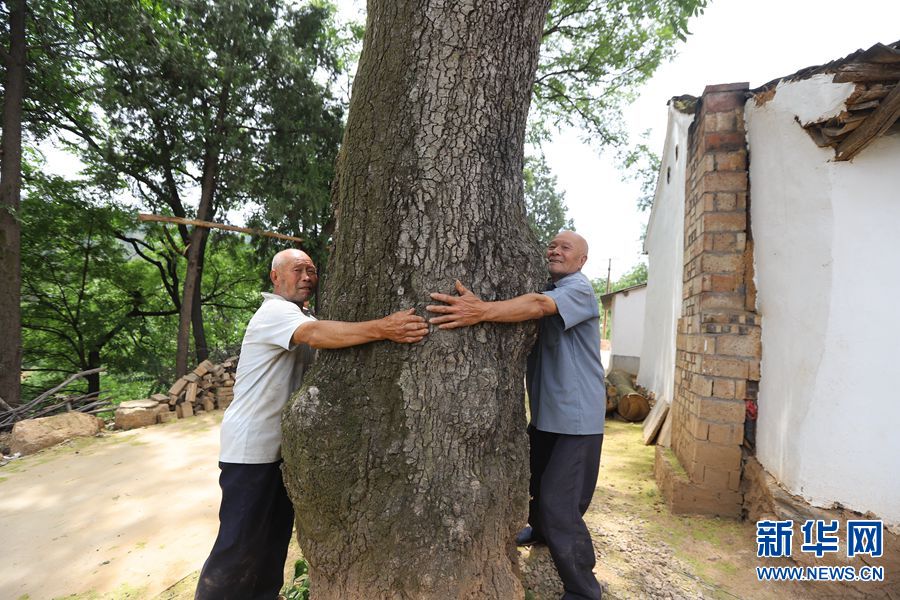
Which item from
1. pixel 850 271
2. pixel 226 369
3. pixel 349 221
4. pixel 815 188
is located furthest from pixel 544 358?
pixel 226 369

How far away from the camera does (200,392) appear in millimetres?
8141

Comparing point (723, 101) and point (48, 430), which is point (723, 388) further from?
point (48, 430)

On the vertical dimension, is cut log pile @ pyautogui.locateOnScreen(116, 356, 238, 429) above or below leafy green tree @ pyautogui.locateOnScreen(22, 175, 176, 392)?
below

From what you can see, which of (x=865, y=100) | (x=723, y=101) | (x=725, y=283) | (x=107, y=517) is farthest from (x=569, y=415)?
(x=107, y=517)

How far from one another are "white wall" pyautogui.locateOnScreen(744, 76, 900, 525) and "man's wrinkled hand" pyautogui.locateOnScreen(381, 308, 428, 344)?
106 inches

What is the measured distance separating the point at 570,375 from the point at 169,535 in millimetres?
3347

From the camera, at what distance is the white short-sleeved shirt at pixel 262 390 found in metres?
2.03

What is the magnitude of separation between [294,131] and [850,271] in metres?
9.88

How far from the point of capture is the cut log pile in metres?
6.98

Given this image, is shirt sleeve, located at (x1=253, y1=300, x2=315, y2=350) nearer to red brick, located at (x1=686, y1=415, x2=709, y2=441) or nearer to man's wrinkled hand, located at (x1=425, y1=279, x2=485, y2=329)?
man's wrinkled hand, located at (x1=425, y1=279, x2=485, y2=329)

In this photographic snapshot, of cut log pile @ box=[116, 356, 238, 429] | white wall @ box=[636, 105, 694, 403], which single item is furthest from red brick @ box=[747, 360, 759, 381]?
cut log pile @ box=[116, 356, 238, 429]

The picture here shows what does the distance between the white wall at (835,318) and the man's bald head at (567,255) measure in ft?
5.45

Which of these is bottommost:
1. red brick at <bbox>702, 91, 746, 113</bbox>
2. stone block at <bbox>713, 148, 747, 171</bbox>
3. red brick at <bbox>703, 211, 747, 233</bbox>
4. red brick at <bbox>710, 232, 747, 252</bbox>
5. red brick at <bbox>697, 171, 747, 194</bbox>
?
red brick at <bbox>710, 232, 747, 252</bbox>

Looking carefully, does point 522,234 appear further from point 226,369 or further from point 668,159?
point 226,369
